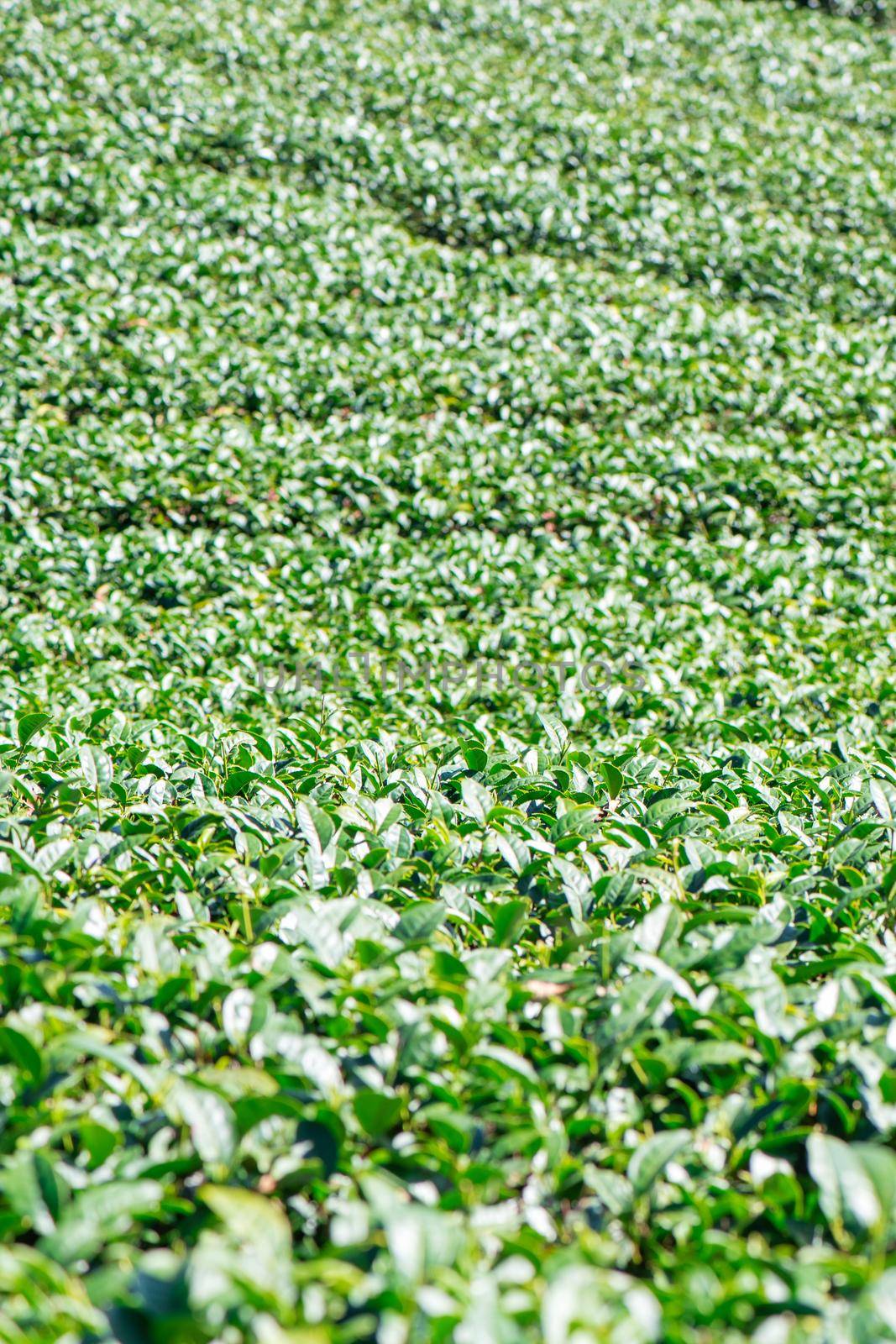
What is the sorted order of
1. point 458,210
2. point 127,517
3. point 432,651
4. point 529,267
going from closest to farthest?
point 432,651 < point 127,517 < point 529,267 < point 458,210

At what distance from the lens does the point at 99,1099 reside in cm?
163

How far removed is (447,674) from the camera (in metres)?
5.34

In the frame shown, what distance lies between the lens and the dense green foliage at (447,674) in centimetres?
145

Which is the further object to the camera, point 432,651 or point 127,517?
point 127,517

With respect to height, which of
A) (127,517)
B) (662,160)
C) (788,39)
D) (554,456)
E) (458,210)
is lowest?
(127,517)

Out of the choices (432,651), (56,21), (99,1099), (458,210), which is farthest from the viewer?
(56,21)

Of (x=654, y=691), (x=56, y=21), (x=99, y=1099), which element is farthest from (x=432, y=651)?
(x=56, y=21)

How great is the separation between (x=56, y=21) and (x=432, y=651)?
9.33m

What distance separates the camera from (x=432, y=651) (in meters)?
5.38

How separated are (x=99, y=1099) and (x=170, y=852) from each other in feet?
2.49

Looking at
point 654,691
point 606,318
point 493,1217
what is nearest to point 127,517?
point 654,691

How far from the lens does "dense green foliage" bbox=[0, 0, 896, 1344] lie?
4.77 feet

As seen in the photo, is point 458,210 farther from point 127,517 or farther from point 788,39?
point 788,39

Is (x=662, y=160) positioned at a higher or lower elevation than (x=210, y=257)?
higher
